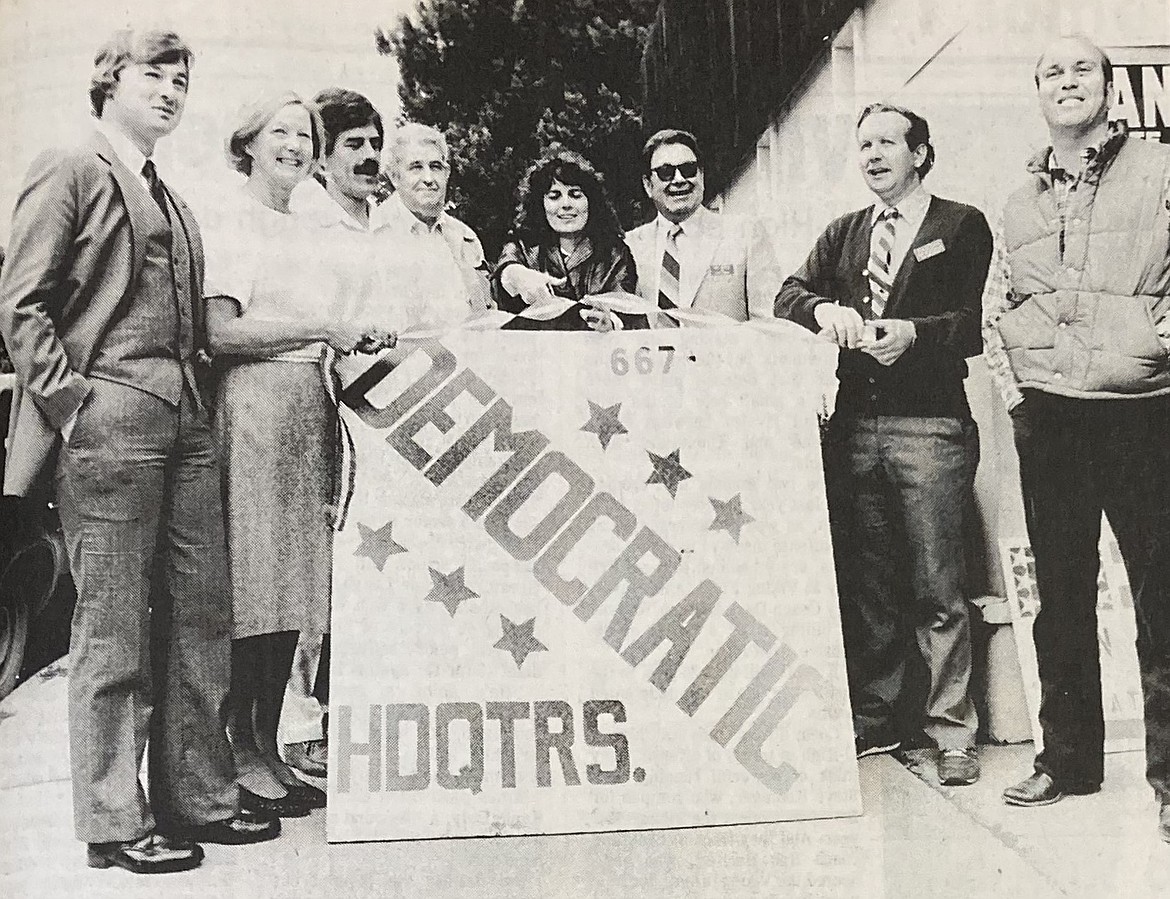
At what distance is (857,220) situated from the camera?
1.44 metres

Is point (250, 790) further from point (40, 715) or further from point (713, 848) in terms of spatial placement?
point (713, 848)

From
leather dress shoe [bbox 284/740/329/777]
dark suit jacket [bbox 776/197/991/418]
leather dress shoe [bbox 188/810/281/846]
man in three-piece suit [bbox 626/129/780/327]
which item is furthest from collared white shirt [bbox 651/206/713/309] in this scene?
leather dress shoe [bbox 188/810/281/846]

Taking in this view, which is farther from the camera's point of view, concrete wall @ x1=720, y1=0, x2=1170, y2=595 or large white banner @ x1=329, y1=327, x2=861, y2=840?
concrete wall @ x1=720, y1=0, x2=1170, y2=595

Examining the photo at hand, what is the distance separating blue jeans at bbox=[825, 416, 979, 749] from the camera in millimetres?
1408

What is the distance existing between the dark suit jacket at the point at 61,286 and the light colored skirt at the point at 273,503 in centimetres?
18

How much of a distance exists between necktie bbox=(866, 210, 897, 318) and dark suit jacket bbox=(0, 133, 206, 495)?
0.95 m

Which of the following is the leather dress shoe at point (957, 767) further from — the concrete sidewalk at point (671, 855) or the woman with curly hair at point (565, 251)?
the woman with curly hair at point (565, 251)

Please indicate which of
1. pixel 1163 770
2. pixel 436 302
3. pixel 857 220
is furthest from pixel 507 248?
pixel 1163 770

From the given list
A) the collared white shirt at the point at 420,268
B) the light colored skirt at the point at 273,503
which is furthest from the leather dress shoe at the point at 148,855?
the collared white shirt at the point at 420,268

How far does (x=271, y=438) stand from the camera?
136 centimetres

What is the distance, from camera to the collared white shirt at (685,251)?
1427 mm

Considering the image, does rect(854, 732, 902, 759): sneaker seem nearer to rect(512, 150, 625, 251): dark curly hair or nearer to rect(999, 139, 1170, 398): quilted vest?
rect(999, 139, 1170, 398): quilted vest

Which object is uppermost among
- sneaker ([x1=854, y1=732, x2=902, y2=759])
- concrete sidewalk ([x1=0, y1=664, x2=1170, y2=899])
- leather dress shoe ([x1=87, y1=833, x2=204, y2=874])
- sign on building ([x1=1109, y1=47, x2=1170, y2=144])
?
sign on building ([x1=1109, y1=47, x2=1170, y2=144])

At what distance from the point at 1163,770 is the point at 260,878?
118 centimetres
